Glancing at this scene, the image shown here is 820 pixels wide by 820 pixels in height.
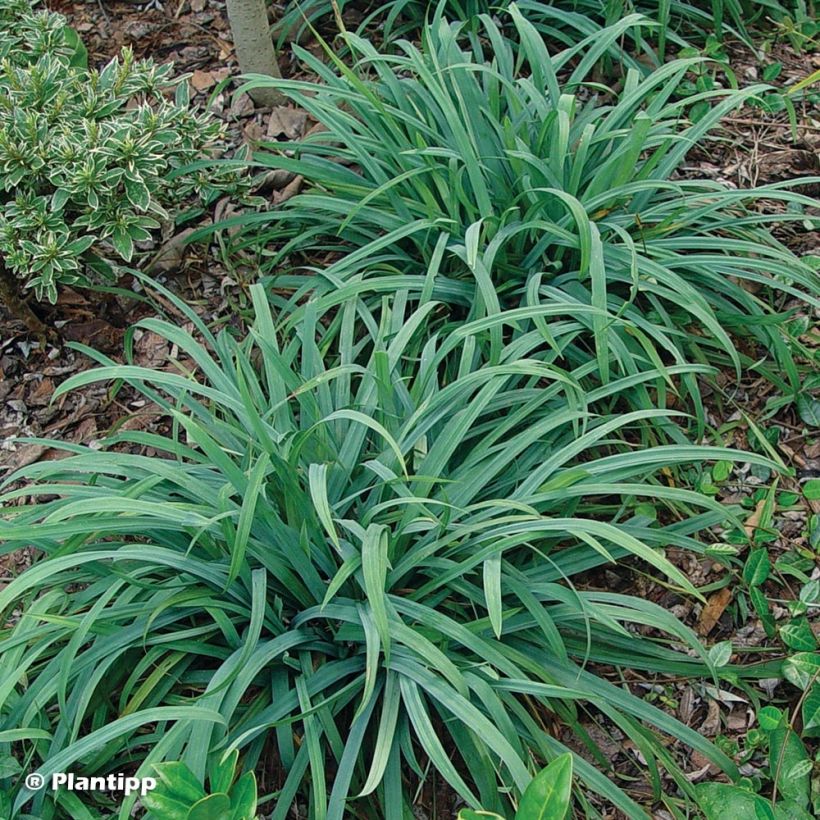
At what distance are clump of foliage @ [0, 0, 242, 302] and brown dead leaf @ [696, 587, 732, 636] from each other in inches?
68.9

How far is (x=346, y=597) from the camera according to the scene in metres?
2.04

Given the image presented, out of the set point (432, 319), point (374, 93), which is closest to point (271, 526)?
point (432, 319)

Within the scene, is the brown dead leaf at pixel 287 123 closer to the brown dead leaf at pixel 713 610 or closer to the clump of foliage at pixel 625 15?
the clump of foliage at pixel 625 15

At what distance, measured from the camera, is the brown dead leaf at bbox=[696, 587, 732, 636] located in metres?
2.31

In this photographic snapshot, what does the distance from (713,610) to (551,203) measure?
3.72 ft

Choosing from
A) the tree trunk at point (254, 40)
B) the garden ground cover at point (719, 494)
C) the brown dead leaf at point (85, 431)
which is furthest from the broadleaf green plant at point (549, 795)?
the tree trunk at point (254, 40)

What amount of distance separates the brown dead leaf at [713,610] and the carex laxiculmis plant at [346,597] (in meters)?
0.11

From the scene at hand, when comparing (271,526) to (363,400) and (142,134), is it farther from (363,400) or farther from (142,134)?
(142,134)

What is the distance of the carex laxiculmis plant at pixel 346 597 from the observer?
1.84 meters

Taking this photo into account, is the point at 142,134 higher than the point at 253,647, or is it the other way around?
the point at 142,134

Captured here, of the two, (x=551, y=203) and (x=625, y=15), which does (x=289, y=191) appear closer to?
(x=551, y=203)

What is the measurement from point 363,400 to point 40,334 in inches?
47.3

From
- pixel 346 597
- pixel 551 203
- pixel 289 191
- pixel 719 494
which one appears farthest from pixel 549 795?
pixel 289 191

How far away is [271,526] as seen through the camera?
1941 millimetres
